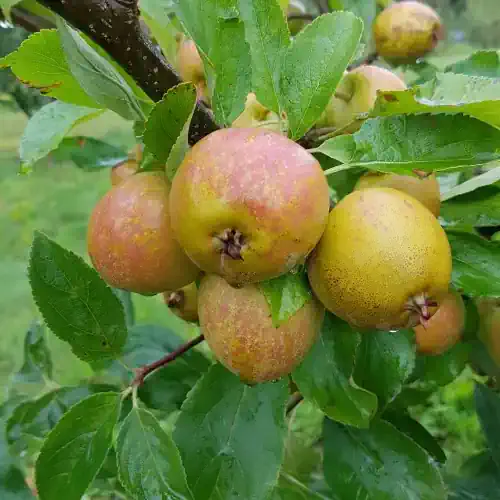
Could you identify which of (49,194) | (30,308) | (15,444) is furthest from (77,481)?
(49,194)

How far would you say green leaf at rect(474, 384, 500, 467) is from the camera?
1169mm

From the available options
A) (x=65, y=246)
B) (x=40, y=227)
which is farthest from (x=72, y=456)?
(x=40, y=227)

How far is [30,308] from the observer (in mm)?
3504

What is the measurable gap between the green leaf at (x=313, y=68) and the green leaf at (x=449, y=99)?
0.05m

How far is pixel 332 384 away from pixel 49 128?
44 cm

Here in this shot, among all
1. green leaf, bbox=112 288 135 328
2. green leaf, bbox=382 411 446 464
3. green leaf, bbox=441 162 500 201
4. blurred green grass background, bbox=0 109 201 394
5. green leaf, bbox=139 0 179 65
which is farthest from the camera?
blurred green grass background, bbox=0 109 201 394

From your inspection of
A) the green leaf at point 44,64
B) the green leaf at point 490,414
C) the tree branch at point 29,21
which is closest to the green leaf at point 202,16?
the green leaf at point 44,64

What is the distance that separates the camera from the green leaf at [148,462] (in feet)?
2.19

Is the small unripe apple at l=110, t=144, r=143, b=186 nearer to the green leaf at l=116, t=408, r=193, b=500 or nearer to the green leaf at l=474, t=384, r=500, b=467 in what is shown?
the green leaf at l=116, t=408, r=193, b=500

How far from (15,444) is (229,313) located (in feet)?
1.95

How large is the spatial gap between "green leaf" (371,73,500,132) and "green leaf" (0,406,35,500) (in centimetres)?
74

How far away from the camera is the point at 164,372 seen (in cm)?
95

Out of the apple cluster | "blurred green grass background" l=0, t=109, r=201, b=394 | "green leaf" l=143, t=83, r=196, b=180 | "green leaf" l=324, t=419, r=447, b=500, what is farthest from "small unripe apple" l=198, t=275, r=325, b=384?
"blurred green grass background" l=0, t=109, r=201, b=394

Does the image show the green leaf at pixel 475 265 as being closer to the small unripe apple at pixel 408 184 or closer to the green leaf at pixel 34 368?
the small unripe apple at pixel 408 184
